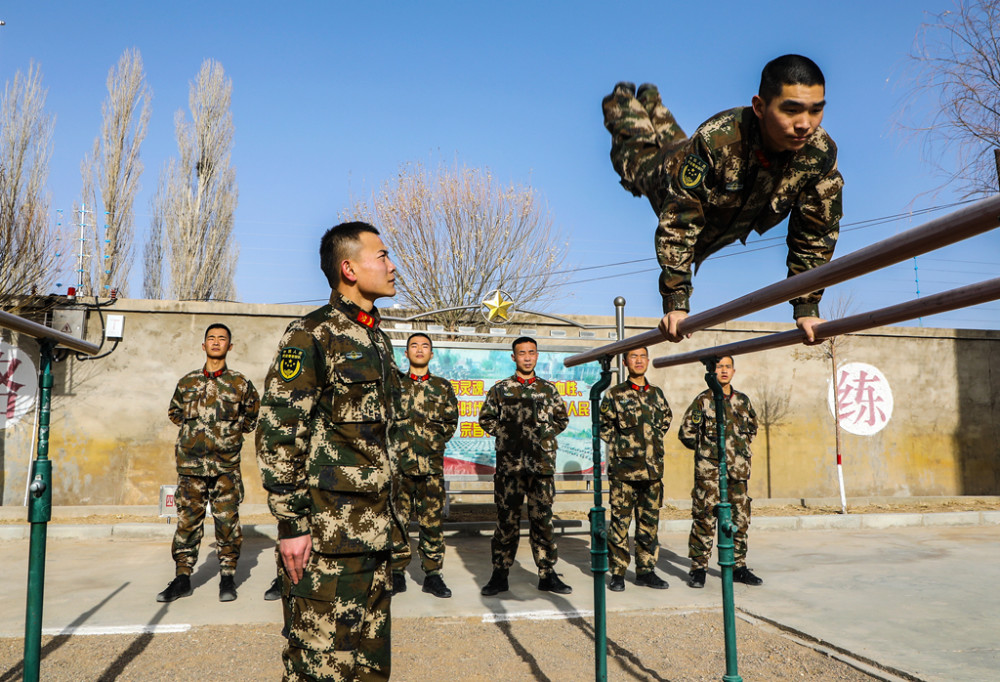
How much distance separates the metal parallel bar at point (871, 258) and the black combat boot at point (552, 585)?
3.63 meters

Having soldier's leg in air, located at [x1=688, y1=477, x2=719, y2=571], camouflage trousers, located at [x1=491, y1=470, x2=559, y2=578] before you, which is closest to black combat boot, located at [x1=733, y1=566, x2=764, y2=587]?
soldier's leg in air, located at [x1=688, y1=477, x2=719, y2=571]

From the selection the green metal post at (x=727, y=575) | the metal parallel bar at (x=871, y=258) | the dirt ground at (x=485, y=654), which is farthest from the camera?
the dirt ground at (x=485, y=654)

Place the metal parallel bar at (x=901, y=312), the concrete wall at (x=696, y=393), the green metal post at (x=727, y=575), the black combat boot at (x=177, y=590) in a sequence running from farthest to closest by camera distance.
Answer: the concrete wall at (x=696, y=393), the black combat boot at (x=177, y=590), the green metal post at (x=727, y=575), the metal parallel bar at (x=901, y=312)

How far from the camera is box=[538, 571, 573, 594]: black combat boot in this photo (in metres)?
5.55

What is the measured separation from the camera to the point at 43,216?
39.8ft

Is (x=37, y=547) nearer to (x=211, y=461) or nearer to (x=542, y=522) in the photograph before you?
(x=211, y=461)

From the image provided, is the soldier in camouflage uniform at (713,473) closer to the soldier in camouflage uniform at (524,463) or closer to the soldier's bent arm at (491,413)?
the soldier in camouflage uniform at (524,463)

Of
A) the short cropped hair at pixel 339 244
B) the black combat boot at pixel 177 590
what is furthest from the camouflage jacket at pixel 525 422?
the short cropped hair at pixel 339 244

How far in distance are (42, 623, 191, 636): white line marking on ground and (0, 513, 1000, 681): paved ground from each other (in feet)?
0.08

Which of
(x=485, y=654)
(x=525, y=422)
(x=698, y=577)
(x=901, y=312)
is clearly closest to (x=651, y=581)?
(x=698, y=577)

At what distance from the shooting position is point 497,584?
5516 mm

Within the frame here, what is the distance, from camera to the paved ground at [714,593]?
4.24 m

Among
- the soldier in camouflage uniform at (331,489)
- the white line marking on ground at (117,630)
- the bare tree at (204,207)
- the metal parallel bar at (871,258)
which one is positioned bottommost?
the white line marking on ground at (117,630)

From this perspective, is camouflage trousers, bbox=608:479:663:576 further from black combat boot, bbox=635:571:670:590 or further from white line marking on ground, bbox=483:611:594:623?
white line marking on ground, bbox=483:611:594:623
